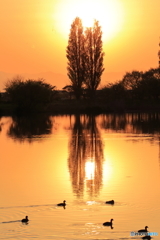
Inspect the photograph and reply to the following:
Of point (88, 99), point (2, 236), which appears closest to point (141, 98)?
point (88, 99)

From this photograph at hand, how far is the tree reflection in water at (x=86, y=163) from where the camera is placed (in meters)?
15.7

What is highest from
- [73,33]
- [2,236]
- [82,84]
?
[73,33]

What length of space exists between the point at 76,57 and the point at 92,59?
1.86m

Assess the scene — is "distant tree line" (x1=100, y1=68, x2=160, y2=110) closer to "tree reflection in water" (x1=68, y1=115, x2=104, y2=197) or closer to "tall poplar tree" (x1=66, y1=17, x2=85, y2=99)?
"tall poplar tree" (x1=66, y1=17, x2=85, y2=99)

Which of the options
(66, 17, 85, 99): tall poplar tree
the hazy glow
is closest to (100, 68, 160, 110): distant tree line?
(66, 17, 85, 99): tall poplar tree

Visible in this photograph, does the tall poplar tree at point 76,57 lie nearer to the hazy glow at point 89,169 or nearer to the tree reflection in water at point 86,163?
the tree reflection in water at point 86,163

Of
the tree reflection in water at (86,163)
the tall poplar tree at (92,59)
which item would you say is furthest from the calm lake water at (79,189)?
the tall poplar tree at (92,59)

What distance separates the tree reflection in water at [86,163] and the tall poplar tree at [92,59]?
33999mm

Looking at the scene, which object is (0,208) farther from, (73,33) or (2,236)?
(73,33)

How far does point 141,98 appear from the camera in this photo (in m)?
77.6

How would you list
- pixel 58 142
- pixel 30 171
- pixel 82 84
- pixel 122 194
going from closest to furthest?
1. pixel 122 194
2. pixel 30 171
3. pixel 58 142
4. pixel 82 84

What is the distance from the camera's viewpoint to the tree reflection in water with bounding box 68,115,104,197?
15.7 m

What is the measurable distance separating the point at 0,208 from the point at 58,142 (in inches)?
661

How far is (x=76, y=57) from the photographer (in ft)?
223
